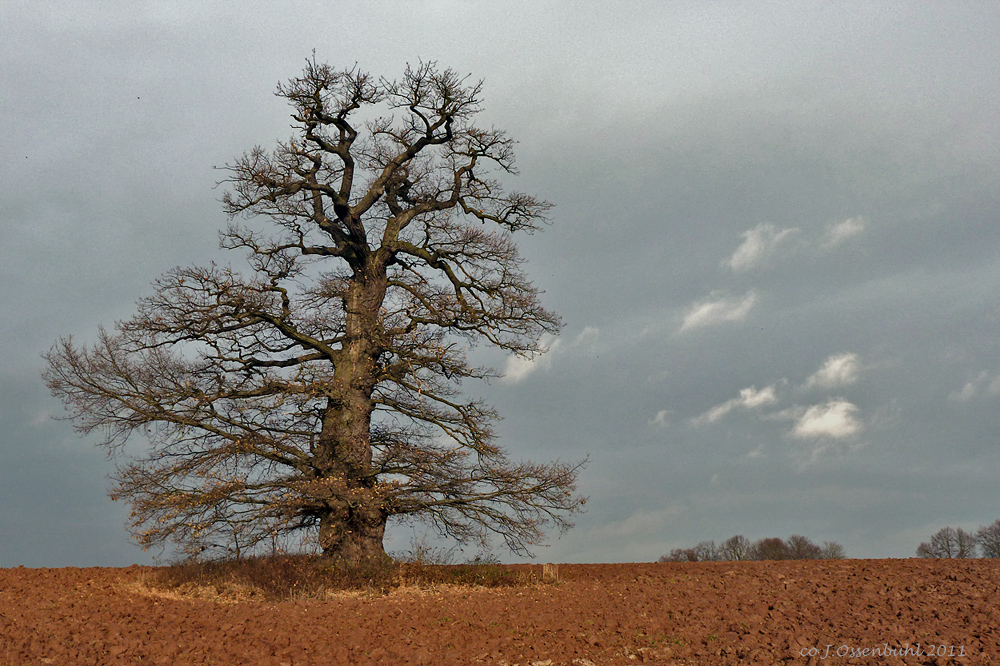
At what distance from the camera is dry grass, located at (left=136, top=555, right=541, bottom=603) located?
1364cm

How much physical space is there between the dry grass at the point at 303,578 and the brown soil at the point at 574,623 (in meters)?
0.78

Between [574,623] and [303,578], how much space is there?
20.3 feet

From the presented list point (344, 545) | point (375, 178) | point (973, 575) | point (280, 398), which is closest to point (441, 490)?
point (344, 545)

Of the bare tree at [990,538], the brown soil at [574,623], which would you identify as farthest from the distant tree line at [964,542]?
the brown soil at [574,623]

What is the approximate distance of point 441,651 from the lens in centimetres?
930

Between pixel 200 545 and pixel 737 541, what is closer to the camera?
Answer: pixel 200 545

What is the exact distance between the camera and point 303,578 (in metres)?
14.0

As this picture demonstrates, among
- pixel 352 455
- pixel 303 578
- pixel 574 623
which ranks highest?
pixel 352 455

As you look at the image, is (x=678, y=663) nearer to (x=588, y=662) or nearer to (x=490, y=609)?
(x=588, y=662)

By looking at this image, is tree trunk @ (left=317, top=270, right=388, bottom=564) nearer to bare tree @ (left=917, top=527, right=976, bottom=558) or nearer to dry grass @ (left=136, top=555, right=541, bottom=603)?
dry grass @ (left=136, top=555, right=541, bottom=603)

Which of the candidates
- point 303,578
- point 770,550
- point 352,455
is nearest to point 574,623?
point 303,578

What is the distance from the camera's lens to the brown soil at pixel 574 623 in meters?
8.72

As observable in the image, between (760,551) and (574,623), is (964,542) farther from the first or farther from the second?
(574,623)

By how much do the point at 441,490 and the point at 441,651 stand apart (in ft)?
17.7
